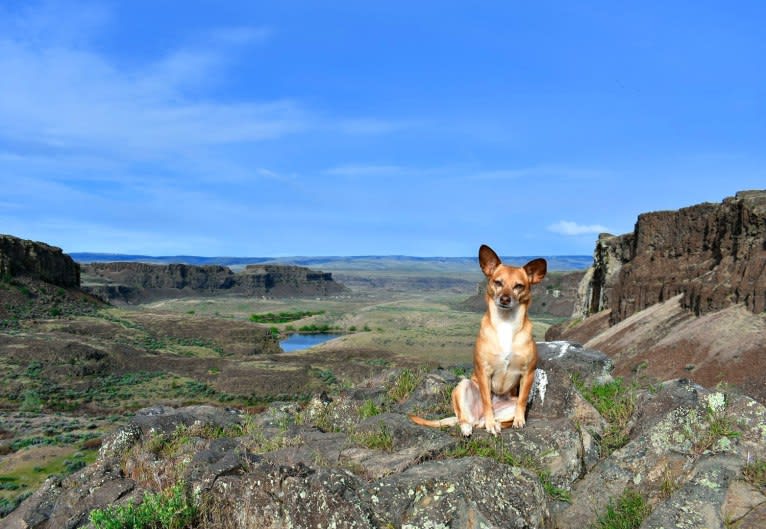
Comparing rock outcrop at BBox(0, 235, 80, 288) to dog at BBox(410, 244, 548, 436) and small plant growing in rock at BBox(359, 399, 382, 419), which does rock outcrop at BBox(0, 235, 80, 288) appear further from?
dog at BBox(410, 244, 548, 436)

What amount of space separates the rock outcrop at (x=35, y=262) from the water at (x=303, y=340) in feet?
103

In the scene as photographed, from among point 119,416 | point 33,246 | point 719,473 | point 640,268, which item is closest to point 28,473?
point 119,416

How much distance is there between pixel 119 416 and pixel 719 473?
108 feet

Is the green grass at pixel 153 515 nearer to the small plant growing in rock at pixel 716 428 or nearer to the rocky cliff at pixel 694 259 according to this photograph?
the small plant growing in rock at pixel 716 428

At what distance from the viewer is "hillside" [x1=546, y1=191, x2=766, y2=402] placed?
20.8 meters

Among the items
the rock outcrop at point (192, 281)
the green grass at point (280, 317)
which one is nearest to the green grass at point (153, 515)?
the green grass at point (280, 317)

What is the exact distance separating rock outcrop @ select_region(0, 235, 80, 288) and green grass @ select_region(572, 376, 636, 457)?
76580 mm

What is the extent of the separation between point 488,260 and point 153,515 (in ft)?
15.4

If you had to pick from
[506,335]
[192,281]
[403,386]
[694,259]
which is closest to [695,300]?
[694,259]

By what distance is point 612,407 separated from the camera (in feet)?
26.2

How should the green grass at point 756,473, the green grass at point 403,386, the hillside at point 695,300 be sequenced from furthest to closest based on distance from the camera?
1. the hillside at point 695,300
2. the green grass at point 403,386
3. the green grass at point 756,473

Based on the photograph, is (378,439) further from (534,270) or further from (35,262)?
(35,262)

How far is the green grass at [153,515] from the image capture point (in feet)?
20.3

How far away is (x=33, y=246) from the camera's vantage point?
76062 mm
